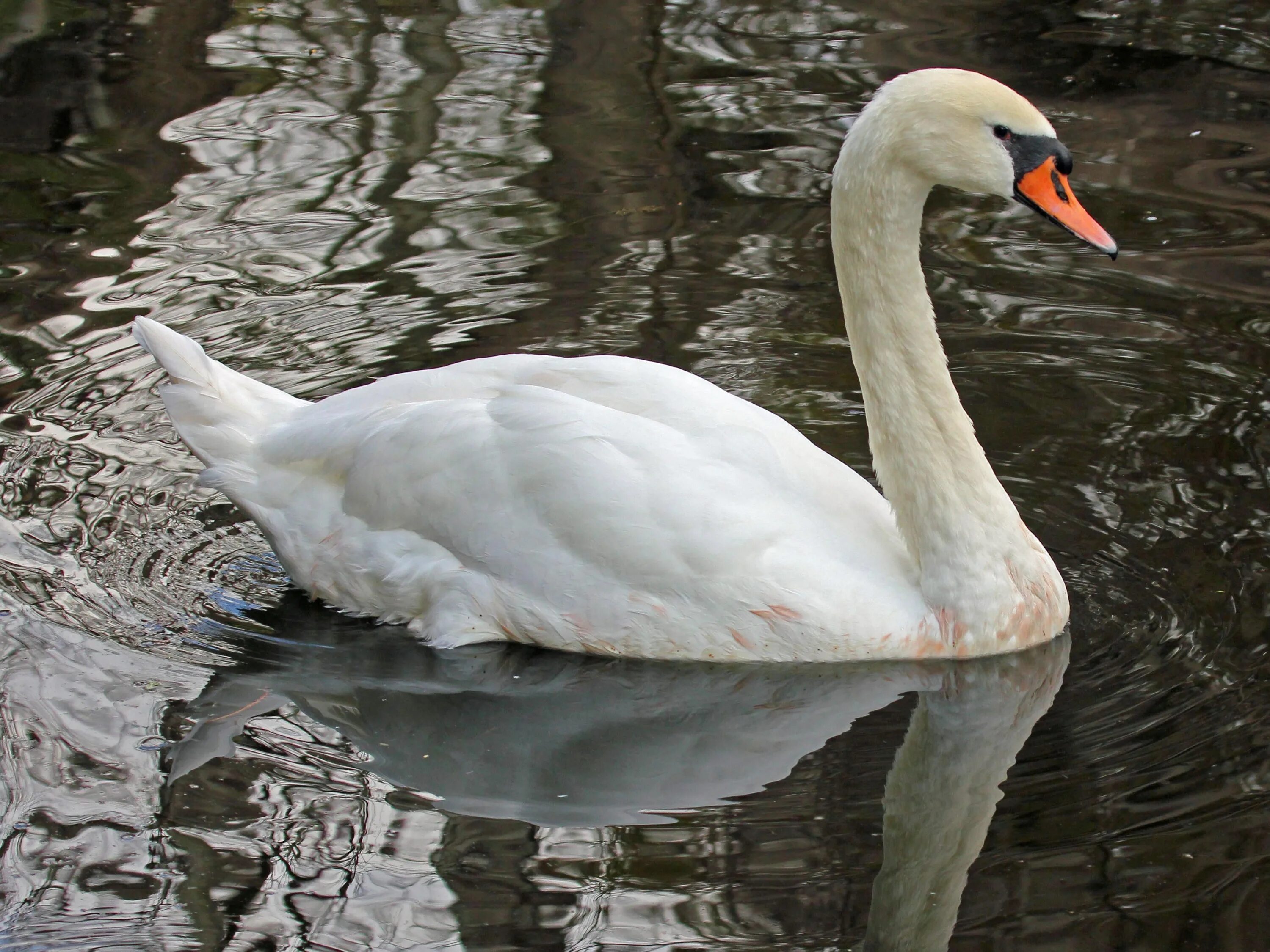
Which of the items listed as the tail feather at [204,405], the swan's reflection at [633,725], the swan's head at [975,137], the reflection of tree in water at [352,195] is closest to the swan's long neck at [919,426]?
the swan's head at [975,137]

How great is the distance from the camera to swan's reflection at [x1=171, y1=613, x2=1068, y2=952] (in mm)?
4613

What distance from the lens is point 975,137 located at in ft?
16.4

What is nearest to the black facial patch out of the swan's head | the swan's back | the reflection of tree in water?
the swan's head

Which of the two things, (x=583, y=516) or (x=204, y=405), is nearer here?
(x=583, y=516)

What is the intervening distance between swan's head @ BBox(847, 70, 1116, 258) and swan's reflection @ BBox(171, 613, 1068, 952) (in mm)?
1412

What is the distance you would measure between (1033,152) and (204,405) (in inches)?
114

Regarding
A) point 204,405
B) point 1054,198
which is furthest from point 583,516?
point 1054,198

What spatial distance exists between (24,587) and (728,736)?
243cm

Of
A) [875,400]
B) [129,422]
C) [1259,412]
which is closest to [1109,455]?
[1259,412]

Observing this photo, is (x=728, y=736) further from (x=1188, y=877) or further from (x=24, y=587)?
(x=24, y=587)

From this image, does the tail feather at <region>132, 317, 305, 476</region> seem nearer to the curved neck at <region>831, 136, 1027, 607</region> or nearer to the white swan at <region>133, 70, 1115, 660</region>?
the white swan at <region>133, 70, 1115, 660</region>

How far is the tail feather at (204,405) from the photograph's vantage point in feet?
19.4

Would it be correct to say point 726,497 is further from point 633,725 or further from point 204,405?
point 204,405

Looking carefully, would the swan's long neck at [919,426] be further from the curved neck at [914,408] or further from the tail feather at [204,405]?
the tail feather at [204,405]
